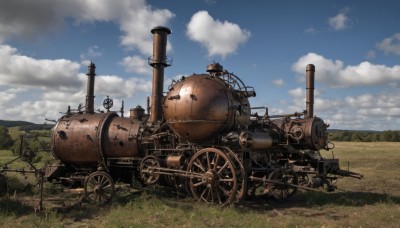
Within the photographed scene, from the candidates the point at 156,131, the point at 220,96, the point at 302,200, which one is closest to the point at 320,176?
the point at 302,200

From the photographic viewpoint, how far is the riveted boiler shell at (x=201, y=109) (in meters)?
13.4

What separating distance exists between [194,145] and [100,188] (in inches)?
153

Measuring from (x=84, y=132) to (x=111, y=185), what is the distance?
10.2 feet

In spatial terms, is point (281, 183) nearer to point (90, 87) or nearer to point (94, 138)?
point (94, 138)

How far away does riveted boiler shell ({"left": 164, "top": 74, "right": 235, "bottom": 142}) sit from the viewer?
43.8 feet

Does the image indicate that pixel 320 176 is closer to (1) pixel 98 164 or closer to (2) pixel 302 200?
(2) pixel 302 200

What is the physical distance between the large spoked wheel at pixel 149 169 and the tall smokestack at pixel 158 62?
96.7 inches

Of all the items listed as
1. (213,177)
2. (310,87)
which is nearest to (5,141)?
(310,87)

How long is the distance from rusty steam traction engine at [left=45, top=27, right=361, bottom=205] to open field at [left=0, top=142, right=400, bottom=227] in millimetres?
663

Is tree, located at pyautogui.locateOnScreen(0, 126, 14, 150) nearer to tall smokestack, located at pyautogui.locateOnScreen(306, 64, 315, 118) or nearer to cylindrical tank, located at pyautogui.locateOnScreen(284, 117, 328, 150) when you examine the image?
tall smokestack, located at pyautogui.locateOnScreen(306, 64, 315, 118)

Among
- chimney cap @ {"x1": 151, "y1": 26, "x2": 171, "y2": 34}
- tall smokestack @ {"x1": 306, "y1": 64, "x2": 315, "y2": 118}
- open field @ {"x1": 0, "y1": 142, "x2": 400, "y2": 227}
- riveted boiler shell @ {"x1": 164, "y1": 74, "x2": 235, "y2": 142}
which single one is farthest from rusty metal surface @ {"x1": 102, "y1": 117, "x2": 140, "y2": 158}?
tall smokestack @ {"x1": 306, "y1": 64, "x2": 315, "y2": 118}

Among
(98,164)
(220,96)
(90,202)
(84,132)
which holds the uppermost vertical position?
(220,96)

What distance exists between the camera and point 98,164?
52.9 feet

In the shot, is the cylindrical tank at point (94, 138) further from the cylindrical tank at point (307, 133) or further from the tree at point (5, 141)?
the tree at point (5, 141)
